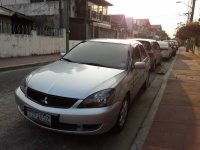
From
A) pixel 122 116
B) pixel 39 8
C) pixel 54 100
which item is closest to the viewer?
pixel 54 100

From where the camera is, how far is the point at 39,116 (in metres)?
4.03

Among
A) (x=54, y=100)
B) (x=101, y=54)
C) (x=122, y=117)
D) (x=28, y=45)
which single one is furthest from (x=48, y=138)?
(x=28, y=45)

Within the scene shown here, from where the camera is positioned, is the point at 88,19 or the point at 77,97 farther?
the point at 88,19

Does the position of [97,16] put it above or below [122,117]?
Result: above

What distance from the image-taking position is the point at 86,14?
3366cm

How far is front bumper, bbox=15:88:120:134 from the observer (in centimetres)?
386

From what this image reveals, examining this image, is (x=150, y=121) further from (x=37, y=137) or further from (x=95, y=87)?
(x=37, y=137)

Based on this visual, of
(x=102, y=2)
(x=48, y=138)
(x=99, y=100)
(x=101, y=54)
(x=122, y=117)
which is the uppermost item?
(x=102, y=2)

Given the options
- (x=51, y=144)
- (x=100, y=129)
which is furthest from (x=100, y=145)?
(x=51, y=144)

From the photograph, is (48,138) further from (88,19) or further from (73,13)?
(88,19)

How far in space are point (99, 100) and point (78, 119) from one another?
0.42 m

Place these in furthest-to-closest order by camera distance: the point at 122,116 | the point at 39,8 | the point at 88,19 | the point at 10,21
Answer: the point at 88,19 < the point at 39,8 < the point at 10,21 < the point at 122,116

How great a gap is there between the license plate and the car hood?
0.33 m

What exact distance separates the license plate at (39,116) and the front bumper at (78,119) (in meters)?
0.05
